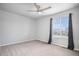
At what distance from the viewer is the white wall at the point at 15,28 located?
3412 millimetres

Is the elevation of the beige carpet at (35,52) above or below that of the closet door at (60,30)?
below

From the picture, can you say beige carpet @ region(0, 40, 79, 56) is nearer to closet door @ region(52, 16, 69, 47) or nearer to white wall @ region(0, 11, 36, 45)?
closet door @ region(52, 16, 69, 47)

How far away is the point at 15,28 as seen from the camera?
3891 mm

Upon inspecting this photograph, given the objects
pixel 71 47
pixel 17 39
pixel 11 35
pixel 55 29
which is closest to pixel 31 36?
pixel 17 39

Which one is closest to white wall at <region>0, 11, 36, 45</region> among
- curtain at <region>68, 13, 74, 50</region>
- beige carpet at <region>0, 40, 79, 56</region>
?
beige carpet at <region>0, 40, 79, 56</region>

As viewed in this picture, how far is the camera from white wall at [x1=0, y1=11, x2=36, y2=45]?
3412 mm

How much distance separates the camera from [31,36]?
4.75m

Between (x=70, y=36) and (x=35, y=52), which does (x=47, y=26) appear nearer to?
(x=70, y=36)

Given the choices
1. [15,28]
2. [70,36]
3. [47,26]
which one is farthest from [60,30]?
[15,28]

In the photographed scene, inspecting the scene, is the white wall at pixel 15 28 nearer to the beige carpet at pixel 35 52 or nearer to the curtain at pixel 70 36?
the beige carpet at pixel 35 52

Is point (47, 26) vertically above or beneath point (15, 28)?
above

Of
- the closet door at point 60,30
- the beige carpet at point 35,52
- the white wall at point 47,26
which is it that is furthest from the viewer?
the closet door at point 60,30

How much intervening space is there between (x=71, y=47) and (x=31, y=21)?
3.08m

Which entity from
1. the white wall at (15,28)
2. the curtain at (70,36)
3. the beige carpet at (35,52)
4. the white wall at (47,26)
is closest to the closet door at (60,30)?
the curtain at (70,36)
